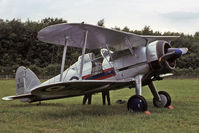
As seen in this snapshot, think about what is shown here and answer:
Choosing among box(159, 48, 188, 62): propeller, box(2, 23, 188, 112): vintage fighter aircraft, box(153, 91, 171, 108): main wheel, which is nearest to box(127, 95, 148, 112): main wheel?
box(2, 23, 188, 112): vintage fighter aircraft

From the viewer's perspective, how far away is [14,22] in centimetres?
6831

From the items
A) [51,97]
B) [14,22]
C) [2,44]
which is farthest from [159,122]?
[14,22]

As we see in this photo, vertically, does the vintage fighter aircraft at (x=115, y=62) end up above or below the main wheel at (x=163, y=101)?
above

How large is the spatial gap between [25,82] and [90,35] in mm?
4125

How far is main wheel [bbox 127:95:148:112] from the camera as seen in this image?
27.5 feet

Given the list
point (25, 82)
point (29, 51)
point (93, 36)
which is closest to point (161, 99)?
point (93, 36)

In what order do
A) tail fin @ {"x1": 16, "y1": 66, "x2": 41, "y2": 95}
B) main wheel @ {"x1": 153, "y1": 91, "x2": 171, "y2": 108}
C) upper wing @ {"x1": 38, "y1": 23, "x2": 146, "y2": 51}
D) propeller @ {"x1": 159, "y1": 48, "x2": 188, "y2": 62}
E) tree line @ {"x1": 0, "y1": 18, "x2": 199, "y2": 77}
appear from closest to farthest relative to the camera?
upper wing @ {"x1": 38, "y1": 23, "x2": 146, "y2": 51} < propeller @ {"x1": 159, "y1": 48, "x2": 188, "y2": 62} < main wheel @ {"x1": 153, "y1": 91, "x2": 171, "y2": 108} < tail fin @ {"x1": 16, "y1": 66, "x2": 41, "y2": 95} < tree line @ {"x1": 0, "y1": 18, "x2": 199, "y2": 77}

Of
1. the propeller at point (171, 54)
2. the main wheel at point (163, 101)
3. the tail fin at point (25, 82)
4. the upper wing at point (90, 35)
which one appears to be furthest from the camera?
the tail fin at point (25, 82)

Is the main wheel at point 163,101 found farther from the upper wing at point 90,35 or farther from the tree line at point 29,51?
the tree line at point 29,51

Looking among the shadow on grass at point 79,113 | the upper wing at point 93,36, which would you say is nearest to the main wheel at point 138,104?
the shadow on grass at point 79,113

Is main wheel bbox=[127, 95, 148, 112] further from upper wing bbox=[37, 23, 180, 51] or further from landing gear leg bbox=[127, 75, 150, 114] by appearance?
upper wing bbox=[37, 23, 180, 51]

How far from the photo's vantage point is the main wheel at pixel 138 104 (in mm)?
8371

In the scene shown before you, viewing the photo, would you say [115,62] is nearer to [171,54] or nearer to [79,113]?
[171,54]

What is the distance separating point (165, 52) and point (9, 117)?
17.8 ft
